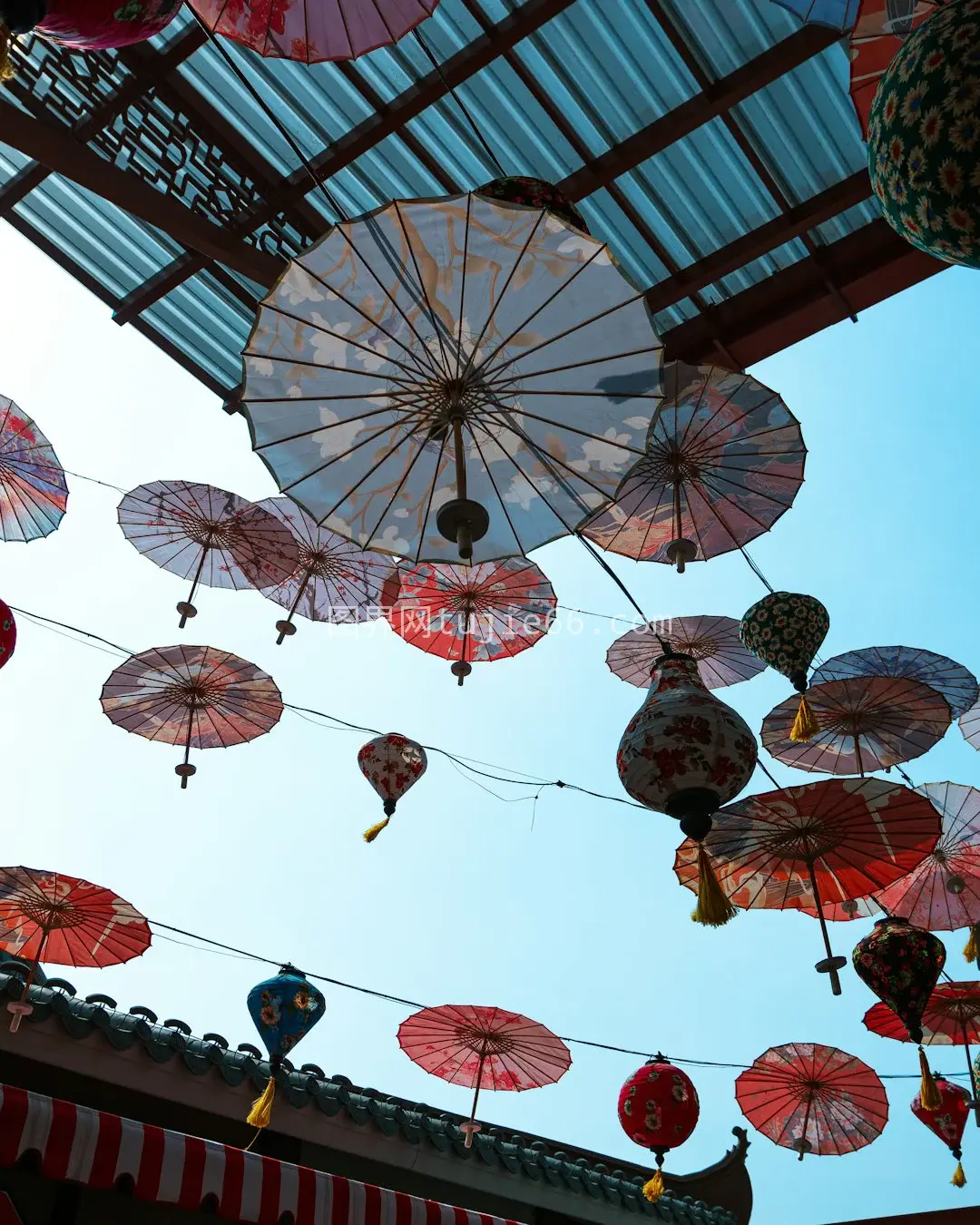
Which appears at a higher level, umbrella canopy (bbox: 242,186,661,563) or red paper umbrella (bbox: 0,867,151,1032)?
umbrella canopy (bbox: 242,186,661,563)

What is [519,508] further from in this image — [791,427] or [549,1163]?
[549,1163]

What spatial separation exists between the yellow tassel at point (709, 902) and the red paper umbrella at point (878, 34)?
2.85 metres

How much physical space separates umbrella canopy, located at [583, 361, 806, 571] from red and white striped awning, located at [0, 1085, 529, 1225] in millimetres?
3647

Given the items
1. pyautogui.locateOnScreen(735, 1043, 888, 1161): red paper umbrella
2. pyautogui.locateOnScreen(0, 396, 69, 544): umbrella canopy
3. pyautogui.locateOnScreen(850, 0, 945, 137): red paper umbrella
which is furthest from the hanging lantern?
pyautogui.locateOnScreen(850, 0, 945, 137): red paper umbrella

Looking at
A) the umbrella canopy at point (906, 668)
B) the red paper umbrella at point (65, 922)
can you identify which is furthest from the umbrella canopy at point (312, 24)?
the umbrella canopy at point (906, 668)

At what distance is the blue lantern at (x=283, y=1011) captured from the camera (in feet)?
20.3

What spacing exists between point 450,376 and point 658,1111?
15.7 ft

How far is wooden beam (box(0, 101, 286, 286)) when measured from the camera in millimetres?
5602

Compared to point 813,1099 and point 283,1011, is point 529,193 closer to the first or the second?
point 283,1011

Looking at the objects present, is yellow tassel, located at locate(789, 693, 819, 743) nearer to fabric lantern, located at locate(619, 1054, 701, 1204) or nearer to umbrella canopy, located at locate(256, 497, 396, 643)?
fabric lantern, located at locate(619, 1054, 701, 1204)

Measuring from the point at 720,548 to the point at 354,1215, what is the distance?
13.4 ft

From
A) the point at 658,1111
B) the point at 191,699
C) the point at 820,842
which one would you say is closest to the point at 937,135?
the point at 820,842

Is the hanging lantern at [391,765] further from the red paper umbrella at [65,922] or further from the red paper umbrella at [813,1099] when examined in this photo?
the red paper umbrella at [813,1099]

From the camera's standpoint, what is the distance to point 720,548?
6.30 metres
